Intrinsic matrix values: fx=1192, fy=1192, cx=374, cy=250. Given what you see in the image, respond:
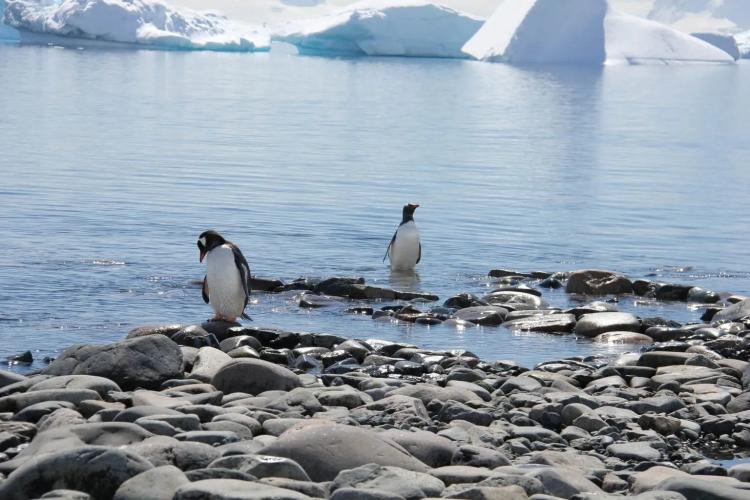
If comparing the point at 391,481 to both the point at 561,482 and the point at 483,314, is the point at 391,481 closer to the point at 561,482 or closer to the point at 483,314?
the point at 561,482

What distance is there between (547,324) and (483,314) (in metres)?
0.57

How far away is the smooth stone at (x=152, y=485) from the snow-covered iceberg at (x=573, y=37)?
65497 millimetres

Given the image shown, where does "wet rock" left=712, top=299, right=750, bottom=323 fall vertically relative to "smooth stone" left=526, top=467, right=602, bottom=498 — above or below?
below

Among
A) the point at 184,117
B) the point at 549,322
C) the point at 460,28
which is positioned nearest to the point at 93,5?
the point at 460,28

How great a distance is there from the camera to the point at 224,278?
957cm

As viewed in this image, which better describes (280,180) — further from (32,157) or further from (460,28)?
(460,28)

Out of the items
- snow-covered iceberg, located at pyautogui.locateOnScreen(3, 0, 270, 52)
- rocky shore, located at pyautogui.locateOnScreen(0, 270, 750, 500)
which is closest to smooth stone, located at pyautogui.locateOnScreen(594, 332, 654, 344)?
rocky shore, located at pyautogui.locateOnScreen(0, 270, 750, 500)

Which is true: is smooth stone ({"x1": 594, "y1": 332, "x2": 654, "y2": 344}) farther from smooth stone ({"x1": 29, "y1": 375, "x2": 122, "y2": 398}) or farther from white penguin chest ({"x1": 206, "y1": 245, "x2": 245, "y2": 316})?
smooth stone ({"x1": 29, "y1": 375, "x2": 122, "y2": 398})

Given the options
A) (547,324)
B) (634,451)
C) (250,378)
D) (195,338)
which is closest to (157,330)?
(195,338)

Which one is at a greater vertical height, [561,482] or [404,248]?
[561,482]

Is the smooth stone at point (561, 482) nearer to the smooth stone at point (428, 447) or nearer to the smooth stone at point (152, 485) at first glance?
the smooth stone at point (428, 447)

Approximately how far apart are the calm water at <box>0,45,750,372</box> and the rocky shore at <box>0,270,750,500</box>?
109 centimetres

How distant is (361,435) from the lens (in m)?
5.23

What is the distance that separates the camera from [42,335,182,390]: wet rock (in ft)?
22.6
